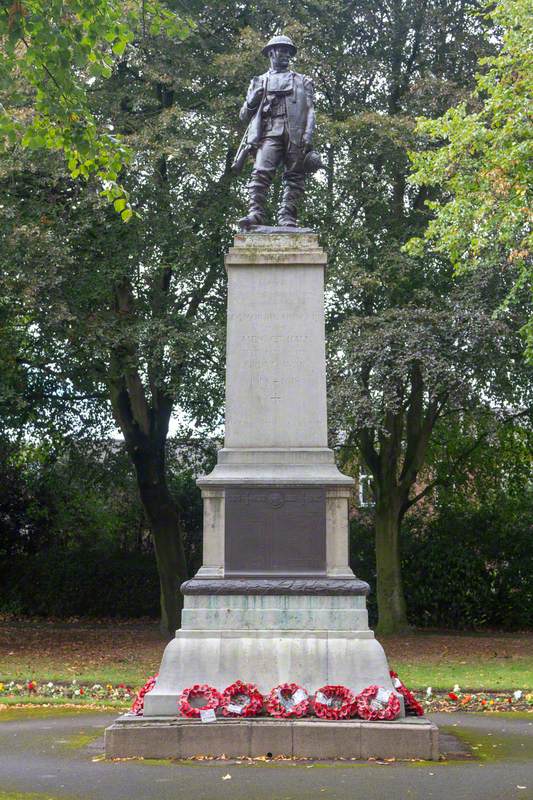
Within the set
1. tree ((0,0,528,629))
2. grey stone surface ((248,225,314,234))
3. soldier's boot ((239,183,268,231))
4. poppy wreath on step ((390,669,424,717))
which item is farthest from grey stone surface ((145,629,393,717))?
tree ((0,0,528,629))

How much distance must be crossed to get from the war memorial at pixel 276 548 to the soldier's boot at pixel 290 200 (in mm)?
29

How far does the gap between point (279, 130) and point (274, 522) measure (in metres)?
3.96

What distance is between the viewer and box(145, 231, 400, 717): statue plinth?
30.2 ft

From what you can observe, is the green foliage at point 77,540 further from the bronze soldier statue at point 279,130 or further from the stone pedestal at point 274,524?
the stone pedestal at point 274,524

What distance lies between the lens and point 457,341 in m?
18.0

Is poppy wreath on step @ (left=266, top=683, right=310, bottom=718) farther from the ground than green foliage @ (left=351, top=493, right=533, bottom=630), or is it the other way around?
poppy wreath on step @ (left=266, top=683, right=310, bottom=718)

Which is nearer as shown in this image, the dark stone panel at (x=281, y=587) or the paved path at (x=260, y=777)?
the paved path at (x=260, y=777)

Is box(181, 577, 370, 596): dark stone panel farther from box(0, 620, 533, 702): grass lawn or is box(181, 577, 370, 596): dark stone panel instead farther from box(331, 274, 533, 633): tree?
box(331, 274, 533, 633): tree

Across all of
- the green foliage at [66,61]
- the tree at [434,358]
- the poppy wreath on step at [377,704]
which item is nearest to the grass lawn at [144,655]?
the tree at [434,358]

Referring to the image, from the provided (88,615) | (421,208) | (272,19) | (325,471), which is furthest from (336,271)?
(88,615)

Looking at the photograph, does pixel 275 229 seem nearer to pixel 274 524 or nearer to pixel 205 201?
pixel 274 524

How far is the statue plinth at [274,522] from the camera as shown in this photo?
30.2 ft

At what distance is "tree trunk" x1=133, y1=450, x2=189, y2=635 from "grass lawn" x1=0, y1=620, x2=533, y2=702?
0.73 m

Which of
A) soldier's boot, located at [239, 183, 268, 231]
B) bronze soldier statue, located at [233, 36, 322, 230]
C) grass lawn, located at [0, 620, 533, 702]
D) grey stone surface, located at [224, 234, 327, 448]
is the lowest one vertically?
grass lawn, located at [0, 620, 533, 702]
